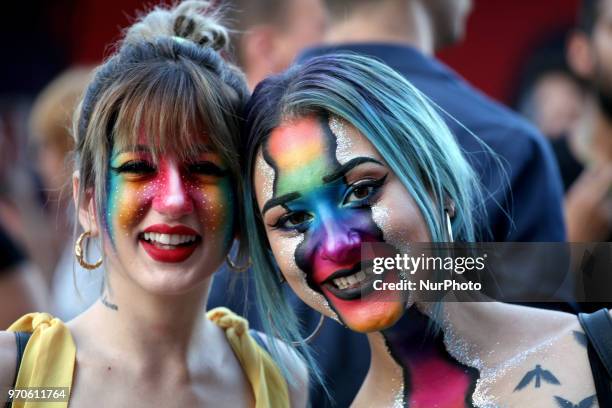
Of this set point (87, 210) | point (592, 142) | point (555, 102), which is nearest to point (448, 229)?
point (87, 210)

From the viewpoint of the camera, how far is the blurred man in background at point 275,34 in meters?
4.45

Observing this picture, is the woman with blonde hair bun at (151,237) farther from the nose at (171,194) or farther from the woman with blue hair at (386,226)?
the woman with blue hair at (386,226)

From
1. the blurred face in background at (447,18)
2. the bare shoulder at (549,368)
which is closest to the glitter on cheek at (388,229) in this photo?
the bare shoulder at (549,368)

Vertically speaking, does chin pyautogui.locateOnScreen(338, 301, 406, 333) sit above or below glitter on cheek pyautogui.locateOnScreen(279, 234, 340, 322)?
below

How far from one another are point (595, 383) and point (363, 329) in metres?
0.52

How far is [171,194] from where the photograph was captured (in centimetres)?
241

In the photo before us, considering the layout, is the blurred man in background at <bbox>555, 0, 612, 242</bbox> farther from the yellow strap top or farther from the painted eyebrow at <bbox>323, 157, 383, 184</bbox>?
the painted eyebrow at <bbox>323, 157, 383, 184</bbox>

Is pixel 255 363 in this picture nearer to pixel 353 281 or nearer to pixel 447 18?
pixel 353 281

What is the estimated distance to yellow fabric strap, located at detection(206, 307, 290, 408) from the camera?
8.66 feet

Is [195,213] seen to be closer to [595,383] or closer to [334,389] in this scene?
[334,389]

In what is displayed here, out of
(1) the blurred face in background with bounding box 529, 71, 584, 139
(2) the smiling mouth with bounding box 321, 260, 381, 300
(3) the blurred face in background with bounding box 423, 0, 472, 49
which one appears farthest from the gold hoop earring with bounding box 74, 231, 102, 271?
(1) the blurred face in background with bounding box 529, 71, 584, 139

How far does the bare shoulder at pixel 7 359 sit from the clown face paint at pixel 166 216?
13.1 inches

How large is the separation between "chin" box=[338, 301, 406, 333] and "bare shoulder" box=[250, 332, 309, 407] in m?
0.51

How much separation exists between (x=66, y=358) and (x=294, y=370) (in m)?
0.68
